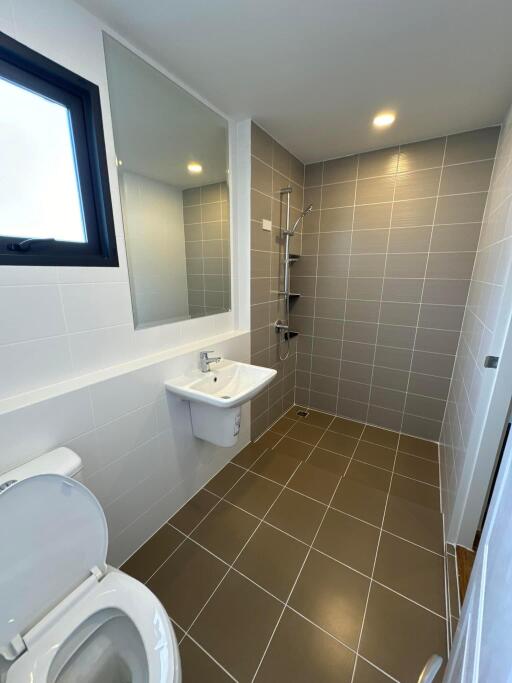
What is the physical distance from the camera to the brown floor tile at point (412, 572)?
48.6 inches

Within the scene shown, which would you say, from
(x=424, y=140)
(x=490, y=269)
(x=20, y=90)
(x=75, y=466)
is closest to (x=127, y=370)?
(x=75, y=466)

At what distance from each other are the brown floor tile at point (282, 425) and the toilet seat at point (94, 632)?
1740mm

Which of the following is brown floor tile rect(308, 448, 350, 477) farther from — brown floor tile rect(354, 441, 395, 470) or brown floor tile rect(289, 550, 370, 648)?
brown floor tile rect(289, 550, 370, 648)

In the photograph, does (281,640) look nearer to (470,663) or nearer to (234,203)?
(470,663)

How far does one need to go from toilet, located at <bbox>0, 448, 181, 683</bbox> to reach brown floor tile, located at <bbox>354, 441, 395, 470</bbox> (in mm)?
1762

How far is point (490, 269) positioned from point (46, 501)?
2147 mm

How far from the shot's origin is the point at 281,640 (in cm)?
109

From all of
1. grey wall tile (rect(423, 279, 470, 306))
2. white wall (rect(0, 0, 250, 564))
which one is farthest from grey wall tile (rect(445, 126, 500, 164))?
white wall (rect(0, 0, 250, 564))

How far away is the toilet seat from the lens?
702 mm

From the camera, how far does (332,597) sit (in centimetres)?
124

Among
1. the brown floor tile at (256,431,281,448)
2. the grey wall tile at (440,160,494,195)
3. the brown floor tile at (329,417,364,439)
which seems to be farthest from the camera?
the brown floor tile at (329,417,364,439)

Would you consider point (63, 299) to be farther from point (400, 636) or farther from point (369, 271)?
point (369, 271)

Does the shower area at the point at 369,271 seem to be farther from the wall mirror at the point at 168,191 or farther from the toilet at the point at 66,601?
the toilet at the point at 66,601

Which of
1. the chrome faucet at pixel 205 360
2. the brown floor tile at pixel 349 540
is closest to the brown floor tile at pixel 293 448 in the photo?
the brown floor tile at pixel 349 540
